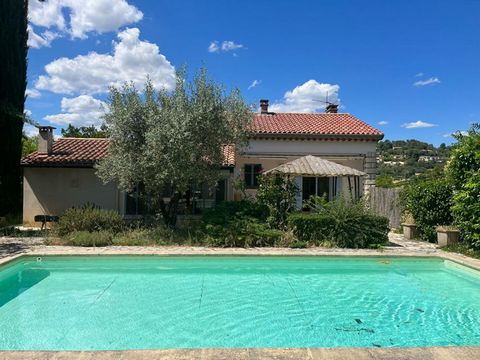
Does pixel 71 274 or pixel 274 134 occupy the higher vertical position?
pixel 274 134

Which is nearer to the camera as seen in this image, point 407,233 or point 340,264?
point 340,264

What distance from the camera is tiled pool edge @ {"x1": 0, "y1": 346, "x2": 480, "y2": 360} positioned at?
4762 mm

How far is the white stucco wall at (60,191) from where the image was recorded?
725 inches

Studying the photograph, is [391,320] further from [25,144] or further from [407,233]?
[25,144]

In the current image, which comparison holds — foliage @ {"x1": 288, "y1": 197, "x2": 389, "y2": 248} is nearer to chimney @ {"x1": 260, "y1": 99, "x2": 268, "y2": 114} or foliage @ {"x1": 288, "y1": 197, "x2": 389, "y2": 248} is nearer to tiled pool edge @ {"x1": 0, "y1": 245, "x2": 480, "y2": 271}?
tiled pool edge @ {"x1": 0, "y1": 245, "x2": 480, "y2": 271}

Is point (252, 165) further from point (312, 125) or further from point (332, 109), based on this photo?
point (332, 109)

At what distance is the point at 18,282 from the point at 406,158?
61.9 meters

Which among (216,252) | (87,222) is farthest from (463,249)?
(87,222)

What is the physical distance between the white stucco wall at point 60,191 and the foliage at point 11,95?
271 cm

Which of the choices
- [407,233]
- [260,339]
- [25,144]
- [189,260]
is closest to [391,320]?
[260,339]

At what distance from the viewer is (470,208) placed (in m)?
12.1

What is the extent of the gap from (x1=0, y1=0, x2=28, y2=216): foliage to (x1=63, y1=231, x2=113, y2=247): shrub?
8.96 m

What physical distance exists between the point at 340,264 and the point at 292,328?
17.4 ft

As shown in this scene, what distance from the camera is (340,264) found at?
1166cm
